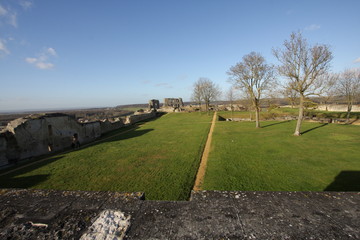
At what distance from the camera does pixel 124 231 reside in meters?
1.77

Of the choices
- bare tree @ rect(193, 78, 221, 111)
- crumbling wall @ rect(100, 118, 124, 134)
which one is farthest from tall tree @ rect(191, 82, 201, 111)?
crumbling wall @ rect(100, 118, 124, 134)

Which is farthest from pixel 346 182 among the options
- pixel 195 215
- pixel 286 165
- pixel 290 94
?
pixel 290 94

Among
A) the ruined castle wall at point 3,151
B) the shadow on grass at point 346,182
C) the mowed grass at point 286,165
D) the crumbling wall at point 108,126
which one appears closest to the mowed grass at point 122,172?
the mowed grass at point 286,165

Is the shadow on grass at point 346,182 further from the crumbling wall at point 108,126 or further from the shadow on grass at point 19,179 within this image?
the crumbling wall at point 108,126

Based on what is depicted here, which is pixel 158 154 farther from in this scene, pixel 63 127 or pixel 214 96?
pixel 214 96

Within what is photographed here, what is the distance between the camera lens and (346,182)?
7.38 meters

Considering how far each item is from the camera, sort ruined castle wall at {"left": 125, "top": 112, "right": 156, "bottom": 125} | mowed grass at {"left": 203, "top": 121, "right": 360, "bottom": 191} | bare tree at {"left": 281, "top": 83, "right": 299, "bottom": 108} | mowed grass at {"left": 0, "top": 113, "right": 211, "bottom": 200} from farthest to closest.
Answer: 1. ruined castle wall at {"left": 125, "top": 112, "right": 156, "bottom": 125}
2. bare tree at {"left": 281, "top": 83, "right": 299, "bottom": 108}
3. mowed grass at {"left": 0, "top": 113, "right": 211, "bottom": 200}
4. mowed grass at {"left": 203, "top": 121, "right": 360, "bottom": 191}

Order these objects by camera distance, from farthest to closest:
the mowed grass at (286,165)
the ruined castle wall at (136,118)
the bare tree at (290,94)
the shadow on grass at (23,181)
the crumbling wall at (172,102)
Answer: the crumbling wall at (172,102) < the ruined castle wall at (136,118) < the bare tree at (290,94) < the shadow on grass at (23,181) < the mowed grass at (286,165)

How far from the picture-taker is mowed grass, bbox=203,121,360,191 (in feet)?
24.2

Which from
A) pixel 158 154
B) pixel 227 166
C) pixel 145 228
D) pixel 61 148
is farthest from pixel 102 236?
pixel 61 148

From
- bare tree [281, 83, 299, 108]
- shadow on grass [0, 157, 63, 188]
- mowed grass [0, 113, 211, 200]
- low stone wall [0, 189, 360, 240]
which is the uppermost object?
bare tree [281, 83, 299, 108]

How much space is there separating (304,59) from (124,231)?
20.4 meters

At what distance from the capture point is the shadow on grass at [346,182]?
22.6ft

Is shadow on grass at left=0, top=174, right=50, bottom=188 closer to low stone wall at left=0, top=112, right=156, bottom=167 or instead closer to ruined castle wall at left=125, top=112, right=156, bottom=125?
low stone wall at left=0, top=112, right=156, bottom=167
